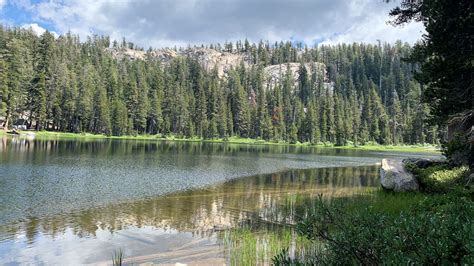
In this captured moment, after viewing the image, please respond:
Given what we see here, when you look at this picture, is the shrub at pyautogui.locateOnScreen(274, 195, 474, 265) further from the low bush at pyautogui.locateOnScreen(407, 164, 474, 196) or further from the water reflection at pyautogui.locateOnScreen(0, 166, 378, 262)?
the low bush at pyautogui.locateOnScreen(407, 164, 474, 196)

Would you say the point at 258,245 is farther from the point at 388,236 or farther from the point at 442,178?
the point at 442,178

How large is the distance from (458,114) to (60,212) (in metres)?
22.9

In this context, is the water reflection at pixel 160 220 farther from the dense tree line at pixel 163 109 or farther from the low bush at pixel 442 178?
the dense tree line at pixel 163 109

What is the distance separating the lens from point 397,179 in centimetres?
2681

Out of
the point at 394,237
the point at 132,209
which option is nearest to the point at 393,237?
the point at 394,237

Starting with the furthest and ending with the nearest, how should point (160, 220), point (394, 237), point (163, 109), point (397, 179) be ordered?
point (163, 109), point (397, 179), point (160, 220), point (394, 237)

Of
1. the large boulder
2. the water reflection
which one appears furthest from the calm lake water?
the large boulder

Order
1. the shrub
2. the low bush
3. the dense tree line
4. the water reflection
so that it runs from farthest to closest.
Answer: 1. the dense tree line
2. the low bush
3. the water reflection
4. the shrub

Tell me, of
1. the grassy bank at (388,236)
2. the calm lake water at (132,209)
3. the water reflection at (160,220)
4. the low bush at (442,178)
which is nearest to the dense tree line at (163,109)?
the calm lake water at (132,209)

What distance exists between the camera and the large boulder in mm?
25719

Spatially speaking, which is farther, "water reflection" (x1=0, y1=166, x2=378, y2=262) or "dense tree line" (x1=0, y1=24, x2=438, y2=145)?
"dense tree line" (x1=0, y1=24, x2=438, y2=145)

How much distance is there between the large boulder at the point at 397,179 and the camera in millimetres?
25719

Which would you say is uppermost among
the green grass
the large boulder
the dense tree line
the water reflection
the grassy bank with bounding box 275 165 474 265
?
the dense tree line

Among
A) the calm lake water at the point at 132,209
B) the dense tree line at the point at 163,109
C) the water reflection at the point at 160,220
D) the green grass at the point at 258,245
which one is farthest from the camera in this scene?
the dense tree line at the point at 163,109
